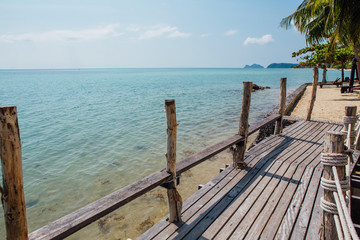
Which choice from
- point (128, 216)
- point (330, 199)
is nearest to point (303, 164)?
point (330, 199)

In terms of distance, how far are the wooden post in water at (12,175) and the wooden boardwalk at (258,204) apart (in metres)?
1.77

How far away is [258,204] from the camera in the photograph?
4145mm

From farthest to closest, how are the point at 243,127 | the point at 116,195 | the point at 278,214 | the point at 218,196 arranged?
the point at 243,127
the point at 218,196
the point at 278,214
the point at 116,195

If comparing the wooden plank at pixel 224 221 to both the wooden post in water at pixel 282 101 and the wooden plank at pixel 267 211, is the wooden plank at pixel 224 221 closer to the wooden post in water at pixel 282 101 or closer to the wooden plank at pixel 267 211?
the wooden plank at pixel 267 211

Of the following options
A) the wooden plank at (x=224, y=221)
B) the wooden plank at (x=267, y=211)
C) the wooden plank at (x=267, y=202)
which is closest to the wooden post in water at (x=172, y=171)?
the wooden plank at (x=224, y=221)

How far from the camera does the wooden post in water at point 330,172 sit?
223 centimetres

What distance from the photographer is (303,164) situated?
5.82 meters

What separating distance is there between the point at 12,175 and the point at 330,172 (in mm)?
3027

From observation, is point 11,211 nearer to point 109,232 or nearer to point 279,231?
point 279,231

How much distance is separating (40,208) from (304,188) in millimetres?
7306

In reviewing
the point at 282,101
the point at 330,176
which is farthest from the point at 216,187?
the point at 282,101

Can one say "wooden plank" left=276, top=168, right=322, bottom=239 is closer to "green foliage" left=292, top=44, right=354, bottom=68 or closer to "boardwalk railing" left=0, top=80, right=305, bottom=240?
"boardwalk railing" left=0, top=80, right=305, bottom=240

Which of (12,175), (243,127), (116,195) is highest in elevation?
(12,175)

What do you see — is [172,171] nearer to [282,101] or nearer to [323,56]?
[282,101]
